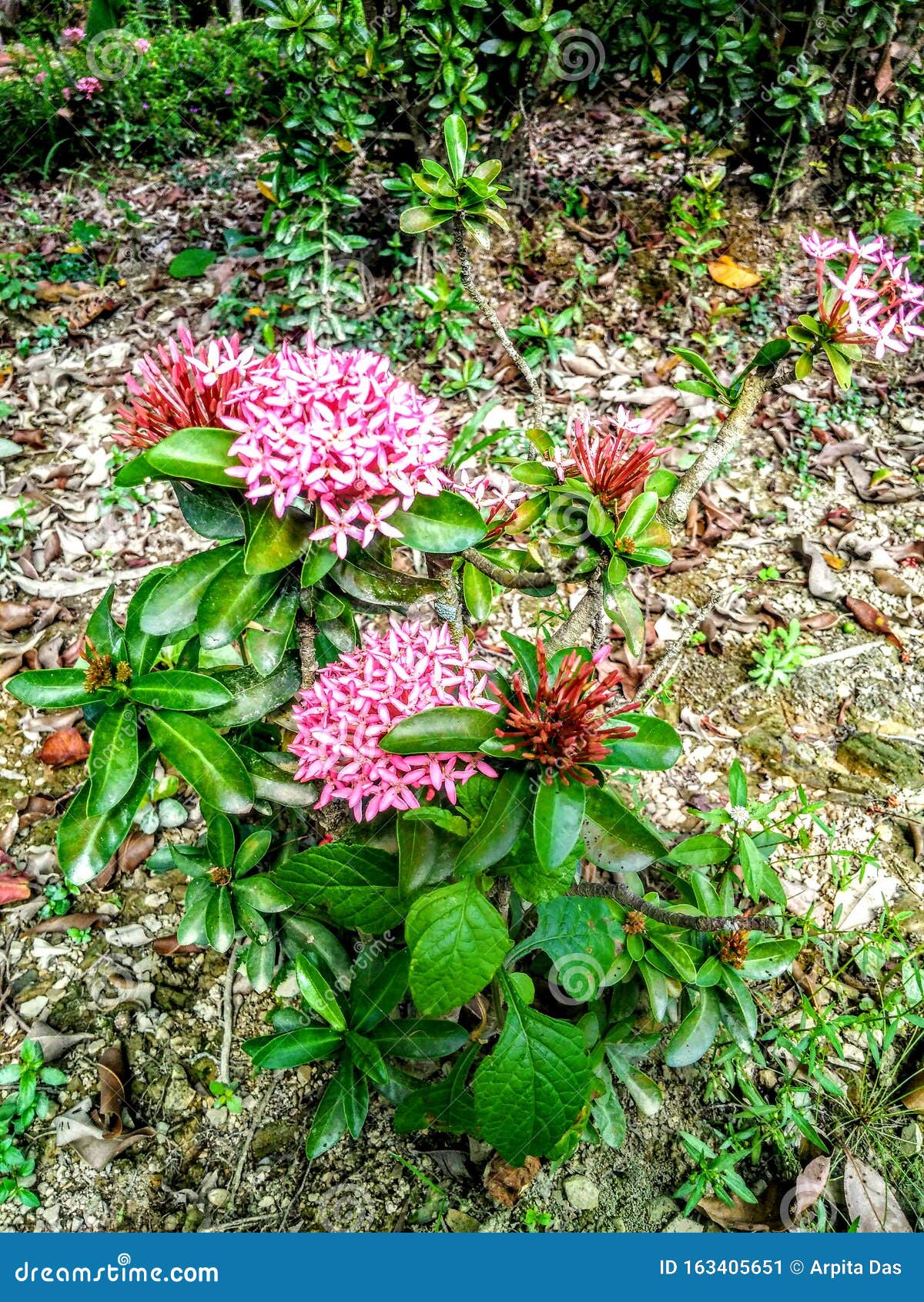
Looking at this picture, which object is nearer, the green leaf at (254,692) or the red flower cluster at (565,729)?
the red flower cluster at (565,729)

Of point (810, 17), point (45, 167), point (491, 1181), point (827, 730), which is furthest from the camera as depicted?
point (45, 167)

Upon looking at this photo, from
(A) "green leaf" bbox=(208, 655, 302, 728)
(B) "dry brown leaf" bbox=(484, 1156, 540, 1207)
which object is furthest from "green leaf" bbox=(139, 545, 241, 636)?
(B) "dry brown leaf" bbox=(484, 1156, 540, 1207)

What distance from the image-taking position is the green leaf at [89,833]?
1.46 m

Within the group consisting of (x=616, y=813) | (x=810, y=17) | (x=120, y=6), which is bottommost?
(x=616, y=813)

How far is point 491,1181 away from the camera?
5.93 feet

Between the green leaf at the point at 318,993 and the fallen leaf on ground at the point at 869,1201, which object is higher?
the green leaf at the point at 318,993

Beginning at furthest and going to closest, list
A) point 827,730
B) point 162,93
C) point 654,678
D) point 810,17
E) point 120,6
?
point 120,6 → point 162,93 → point 810,17 → point 827,730 → point 654,678

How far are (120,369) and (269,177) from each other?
101 centimetres

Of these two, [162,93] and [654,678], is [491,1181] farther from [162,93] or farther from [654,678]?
[162,93]

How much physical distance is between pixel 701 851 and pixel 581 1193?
2.56 feet

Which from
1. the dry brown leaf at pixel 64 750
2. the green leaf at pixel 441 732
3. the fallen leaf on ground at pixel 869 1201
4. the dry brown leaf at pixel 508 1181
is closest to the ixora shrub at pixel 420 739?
the green leaf at pixel 441 732

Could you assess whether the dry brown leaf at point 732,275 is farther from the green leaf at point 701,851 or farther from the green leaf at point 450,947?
the green leaf at point 450,947

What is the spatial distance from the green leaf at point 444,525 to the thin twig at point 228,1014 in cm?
127

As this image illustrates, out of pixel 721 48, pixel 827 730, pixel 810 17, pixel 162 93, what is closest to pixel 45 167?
pixel 162 93
